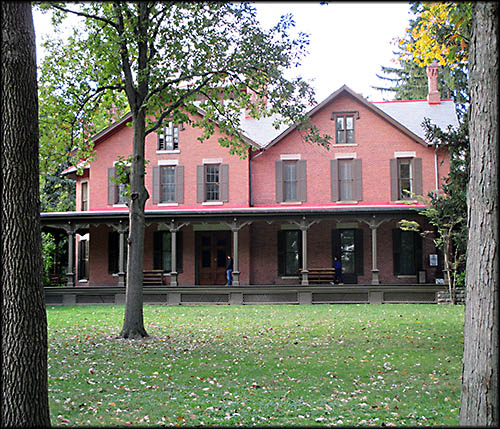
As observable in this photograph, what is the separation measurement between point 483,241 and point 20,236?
15.0 ft

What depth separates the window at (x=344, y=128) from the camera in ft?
87.2

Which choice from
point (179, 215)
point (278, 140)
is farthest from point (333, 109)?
point (179, 215)

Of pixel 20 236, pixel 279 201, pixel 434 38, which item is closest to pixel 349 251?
pixel 279 201

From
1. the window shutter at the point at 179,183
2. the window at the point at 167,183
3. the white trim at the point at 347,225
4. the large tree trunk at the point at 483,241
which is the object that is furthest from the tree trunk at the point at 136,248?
the white trim at the point at 347,225

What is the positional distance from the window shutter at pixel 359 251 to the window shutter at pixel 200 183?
7.35 m

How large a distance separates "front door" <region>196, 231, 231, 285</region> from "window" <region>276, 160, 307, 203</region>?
3222 millimetres

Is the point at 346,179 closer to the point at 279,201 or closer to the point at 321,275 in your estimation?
the point at 279,201

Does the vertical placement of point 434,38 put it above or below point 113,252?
above

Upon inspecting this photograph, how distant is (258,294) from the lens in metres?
23.9

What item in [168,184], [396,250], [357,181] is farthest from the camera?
[168,184]

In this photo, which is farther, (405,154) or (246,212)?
(405,154)

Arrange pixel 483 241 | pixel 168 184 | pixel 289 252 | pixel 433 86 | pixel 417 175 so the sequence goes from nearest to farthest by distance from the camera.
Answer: pixel 483 241, pixel 417 175, pixel 289 252, pixel 168 184, pixel 433 86

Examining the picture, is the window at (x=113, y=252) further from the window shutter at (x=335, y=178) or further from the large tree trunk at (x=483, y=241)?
the large tree trunk at (x=483, y=241)

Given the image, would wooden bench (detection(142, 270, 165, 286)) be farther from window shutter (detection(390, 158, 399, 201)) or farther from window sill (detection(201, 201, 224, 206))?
window shutter (detection(390, 158, 399, 201))
